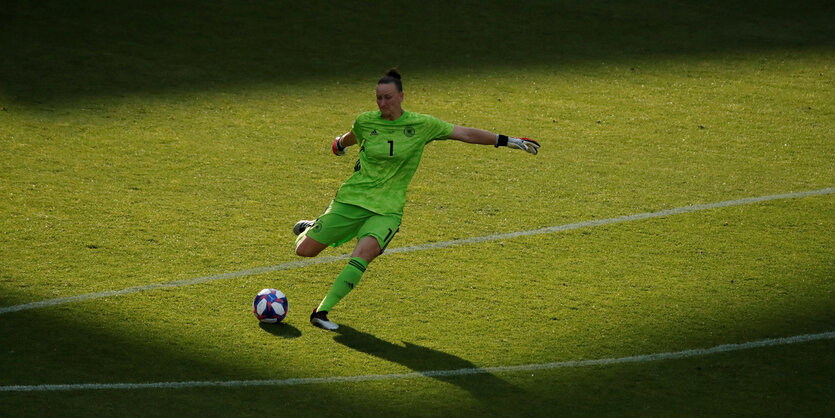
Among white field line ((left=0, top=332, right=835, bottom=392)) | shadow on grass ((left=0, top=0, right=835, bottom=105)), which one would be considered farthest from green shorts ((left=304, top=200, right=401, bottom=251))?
shadow on grass ((left=0, top=0, right=835, bottom=105))

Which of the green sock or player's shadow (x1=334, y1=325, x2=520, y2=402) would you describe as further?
the green sock

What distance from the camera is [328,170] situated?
→ 10.0 metres

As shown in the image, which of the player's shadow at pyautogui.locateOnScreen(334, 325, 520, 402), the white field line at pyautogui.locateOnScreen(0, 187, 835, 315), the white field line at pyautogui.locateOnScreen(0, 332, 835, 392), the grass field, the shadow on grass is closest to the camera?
the white field line at pyautogui.locateOnScreen(0, 332, 835, 392)

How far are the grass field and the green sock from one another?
23 cm

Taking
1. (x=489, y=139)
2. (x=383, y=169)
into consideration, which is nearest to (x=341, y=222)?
(x=383, y=169)

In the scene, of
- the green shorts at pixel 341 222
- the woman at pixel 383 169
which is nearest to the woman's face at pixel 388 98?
the woman at pixel 383 169

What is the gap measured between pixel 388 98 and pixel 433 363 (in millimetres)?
1884

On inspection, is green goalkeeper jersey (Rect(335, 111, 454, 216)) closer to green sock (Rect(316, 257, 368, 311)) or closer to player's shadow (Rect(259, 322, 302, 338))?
green sock (Rect(316, 257, 368, 311))

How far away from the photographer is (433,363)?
244 inches

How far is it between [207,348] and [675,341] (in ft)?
10.4

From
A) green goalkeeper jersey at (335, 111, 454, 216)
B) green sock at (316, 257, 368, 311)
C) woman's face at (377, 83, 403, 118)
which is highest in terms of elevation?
woman's face at (377, 83, 403, 118)

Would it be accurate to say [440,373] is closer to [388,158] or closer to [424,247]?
[388,158]

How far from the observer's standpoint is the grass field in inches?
235

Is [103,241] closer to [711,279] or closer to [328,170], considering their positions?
[328,170]
